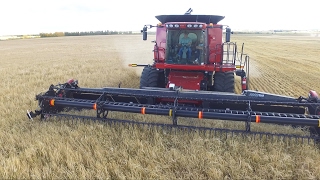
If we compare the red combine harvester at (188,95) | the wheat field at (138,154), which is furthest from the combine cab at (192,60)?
the wheat field at (138,154)

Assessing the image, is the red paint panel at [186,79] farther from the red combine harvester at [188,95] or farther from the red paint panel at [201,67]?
the red paint panel at [201,67]

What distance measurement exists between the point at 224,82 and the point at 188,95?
74.9 inches

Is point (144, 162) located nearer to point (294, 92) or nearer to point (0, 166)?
point (0, 166)

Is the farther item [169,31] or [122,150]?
[169,31]

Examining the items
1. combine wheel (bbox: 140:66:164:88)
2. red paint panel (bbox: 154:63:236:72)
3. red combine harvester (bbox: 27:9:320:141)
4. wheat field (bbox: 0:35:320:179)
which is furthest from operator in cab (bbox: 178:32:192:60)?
wheat field (bbox: 0:35:320:179)

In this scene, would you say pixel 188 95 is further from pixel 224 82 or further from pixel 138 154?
pixel 224 82

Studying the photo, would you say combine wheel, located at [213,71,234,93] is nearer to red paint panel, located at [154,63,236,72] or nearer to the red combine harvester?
the red combine harvester

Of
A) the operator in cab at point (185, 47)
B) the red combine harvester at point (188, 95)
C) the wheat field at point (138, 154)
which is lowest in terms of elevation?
the wheat field at point (138, 154)

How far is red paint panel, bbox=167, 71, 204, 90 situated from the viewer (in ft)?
20.4

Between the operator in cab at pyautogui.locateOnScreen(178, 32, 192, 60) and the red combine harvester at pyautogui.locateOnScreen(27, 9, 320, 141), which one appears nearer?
the red combine harvester at pyautogui.locateOnScreen(27, 9, 320, 141)

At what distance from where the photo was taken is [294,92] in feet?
27.9

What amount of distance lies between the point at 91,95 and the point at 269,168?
135 inches

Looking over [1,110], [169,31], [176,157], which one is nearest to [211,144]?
[176,157]

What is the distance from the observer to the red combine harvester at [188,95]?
4.05 m
